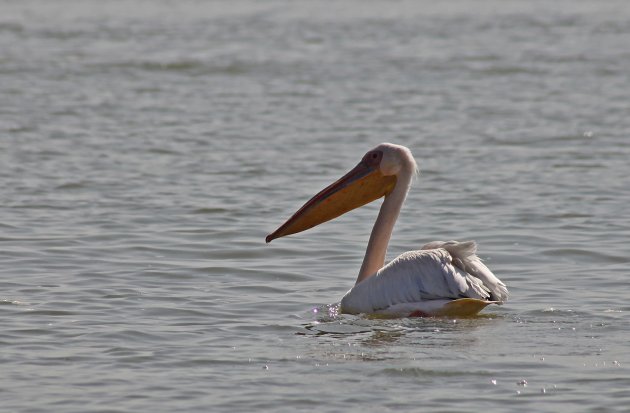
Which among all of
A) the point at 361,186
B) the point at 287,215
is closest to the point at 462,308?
the point at 361,186

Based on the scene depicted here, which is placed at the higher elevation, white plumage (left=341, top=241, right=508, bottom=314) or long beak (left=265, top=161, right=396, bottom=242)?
long beak (left=265, top=161, right=396, bottom=242)

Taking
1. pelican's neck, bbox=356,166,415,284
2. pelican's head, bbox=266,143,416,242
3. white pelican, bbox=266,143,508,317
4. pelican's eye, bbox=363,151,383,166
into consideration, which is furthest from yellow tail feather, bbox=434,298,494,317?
pelican's eye, bbox=363,151,383,166

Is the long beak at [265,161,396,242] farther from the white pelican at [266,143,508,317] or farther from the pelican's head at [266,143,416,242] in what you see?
the white pelican at [266,143,508,317]

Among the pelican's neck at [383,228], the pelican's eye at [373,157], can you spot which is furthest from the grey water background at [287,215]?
the pelican's eye at [373,157]

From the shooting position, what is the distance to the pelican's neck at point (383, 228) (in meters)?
7.14

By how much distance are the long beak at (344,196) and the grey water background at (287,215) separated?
357 millimetres

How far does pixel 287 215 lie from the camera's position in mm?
9266

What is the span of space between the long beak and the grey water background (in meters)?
0.36

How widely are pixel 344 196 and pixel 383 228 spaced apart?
35 cm

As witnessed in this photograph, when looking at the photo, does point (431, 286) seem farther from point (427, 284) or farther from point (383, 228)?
point (383, 228)

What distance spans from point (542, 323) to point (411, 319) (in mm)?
639

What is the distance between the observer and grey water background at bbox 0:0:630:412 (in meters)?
5.41

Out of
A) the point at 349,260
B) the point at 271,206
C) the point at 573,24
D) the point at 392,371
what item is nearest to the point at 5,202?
the point at 271,206

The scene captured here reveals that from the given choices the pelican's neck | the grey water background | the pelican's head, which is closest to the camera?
the grey water background
